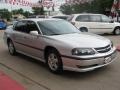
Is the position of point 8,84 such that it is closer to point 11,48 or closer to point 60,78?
point 60,78

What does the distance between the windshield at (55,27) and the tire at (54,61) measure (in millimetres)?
752

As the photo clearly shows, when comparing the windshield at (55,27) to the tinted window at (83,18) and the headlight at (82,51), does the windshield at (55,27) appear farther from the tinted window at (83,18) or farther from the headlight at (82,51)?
the tinted window at (83,18)

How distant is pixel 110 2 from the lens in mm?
50438

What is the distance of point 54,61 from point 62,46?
59 cm

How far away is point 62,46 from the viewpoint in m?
6.41

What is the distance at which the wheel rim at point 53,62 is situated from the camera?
265 inches

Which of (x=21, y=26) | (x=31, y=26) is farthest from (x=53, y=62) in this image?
(x=21, y=26)

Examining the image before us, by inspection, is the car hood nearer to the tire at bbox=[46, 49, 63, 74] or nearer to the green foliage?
the tire at bbox=[46, 49, 63, 74]

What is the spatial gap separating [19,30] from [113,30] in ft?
33.1

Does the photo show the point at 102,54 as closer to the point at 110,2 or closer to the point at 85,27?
the point at 85,27

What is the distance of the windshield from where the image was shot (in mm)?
7491

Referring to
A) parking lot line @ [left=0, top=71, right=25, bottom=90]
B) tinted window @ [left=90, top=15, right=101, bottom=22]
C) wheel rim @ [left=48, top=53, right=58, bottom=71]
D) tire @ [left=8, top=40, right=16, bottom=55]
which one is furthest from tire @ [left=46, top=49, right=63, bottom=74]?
tinted window @ [left=90, top=15, right=101, bottom=22]

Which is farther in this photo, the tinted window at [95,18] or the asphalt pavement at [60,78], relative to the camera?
the tinted window at [95,18]

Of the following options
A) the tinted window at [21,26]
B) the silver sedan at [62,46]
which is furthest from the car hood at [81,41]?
Result: the tinted window at [21,26]
